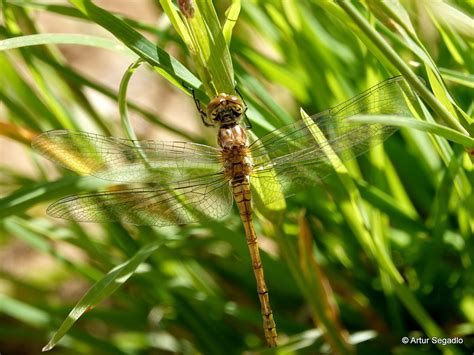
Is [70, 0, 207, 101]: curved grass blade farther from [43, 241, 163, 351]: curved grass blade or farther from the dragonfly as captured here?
[43, 241, 163, 351]: curved grass blade

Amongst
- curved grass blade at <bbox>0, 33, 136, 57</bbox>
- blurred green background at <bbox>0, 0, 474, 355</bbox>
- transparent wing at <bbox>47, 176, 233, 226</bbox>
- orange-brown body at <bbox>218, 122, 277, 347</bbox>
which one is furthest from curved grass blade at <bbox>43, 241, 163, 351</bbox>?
curved grass blade at <bbox>0, 33, 136, 57</bbox>

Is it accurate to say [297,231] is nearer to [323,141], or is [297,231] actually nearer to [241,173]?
[241,173]

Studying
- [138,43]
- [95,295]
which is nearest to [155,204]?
[95,295]

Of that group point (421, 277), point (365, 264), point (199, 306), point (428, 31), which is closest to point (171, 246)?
point (199, 306)

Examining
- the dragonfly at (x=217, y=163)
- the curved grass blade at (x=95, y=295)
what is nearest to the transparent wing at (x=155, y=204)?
the dragonfly at (x=217, y=163)

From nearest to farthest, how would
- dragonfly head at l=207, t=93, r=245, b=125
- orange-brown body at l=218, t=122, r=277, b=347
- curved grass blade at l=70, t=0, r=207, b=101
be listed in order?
1. curved grass blade at l=70, t=0, r=207, b=101
2. dragonfly head at l=207, t=93, r=245, b=125
3. orange-brown body at l=218, t=122, r=277, b=347

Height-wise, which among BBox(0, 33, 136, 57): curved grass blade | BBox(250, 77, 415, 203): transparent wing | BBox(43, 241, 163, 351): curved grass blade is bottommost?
BBox(43, 241, 163, 351): curved grass blade

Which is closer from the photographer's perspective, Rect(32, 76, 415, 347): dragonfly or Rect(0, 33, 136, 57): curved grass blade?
Rect(0, 33, 136, 57): curved grass blade
